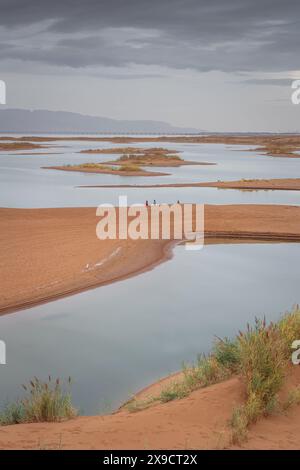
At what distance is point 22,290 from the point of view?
13148 mm

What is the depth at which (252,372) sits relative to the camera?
250 inches

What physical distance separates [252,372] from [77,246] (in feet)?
38.1

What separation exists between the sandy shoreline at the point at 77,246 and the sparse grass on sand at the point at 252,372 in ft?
19.1

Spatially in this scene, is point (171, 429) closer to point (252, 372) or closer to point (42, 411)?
point (252, 372)

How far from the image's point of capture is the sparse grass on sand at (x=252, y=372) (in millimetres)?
5941

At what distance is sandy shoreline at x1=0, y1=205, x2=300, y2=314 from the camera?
13731mm

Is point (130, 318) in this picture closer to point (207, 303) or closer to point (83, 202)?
point (207, 303)

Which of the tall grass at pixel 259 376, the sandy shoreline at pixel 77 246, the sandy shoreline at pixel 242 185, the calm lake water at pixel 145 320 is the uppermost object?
the sandy shoreline at pixel 242 185

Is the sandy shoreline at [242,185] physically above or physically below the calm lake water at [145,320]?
above

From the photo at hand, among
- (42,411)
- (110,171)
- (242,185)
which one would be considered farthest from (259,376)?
(110,171)

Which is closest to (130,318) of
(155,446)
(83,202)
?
(155,446)

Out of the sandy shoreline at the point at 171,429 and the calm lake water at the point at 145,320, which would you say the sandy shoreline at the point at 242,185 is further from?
the sandy shoreline at the point at 171,429

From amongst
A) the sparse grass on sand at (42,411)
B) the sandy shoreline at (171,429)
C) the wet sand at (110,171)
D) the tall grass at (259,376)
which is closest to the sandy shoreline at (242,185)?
the wet sand at (110,171)

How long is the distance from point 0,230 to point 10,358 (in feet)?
34.7
